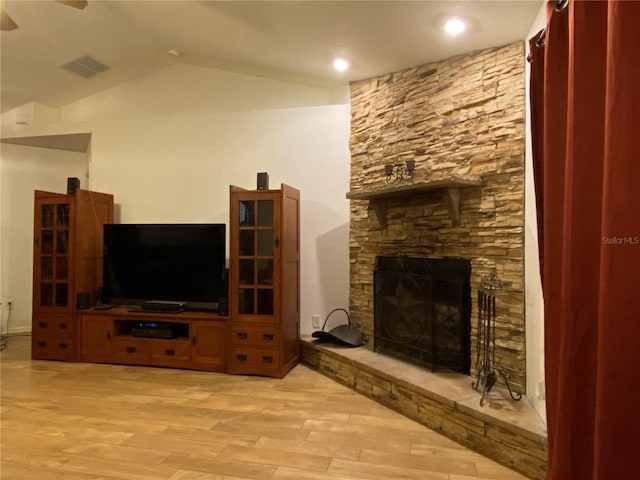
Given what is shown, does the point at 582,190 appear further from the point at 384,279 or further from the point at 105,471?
the point at 105,471

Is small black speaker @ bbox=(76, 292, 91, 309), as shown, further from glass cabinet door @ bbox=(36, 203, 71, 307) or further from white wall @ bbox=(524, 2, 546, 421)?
white wall @ bbox=(524, 2, 546, 421)

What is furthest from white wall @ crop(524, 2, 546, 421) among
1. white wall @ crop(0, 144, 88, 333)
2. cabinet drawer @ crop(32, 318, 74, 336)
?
white wall @ crop(0, 144, 88, 333)

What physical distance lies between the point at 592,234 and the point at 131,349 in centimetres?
385

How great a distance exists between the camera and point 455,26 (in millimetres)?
2594

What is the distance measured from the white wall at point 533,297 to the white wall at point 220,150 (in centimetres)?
177

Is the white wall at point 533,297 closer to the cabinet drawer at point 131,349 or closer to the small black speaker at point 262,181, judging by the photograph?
the small black speaker at point 262,181

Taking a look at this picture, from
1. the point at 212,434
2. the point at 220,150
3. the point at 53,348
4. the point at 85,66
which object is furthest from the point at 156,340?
the point at 85,66

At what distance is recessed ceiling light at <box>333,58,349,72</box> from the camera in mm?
3366

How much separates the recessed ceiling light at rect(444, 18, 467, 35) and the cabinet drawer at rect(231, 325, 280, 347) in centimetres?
266

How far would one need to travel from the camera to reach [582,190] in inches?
52.1

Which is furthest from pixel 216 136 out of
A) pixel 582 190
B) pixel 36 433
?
pixel 582 190

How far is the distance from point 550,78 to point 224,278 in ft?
9.96

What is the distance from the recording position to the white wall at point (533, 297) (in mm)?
2230

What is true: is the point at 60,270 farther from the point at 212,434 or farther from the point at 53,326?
the point at 212,434
